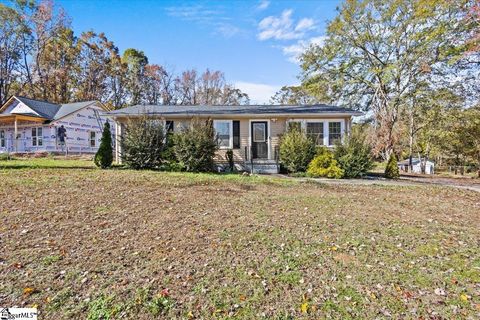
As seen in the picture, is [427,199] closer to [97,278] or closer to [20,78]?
[97,278]

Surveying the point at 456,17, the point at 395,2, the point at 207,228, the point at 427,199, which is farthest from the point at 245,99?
the point at 207,228

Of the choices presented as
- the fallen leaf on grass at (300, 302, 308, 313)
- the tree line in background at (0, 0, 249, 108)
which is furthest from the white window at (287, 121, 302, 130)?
the tree line in background at (0, 0, 249, 108)

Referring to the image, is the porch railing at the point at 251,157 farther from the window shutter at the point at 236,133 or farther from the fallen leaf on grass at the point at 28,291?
the fallen leaf on grass at the point at 28,291

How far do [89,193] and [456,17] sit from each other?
22318mm

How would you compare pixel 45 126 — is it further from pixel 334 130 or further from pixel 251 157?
pixel 334 130

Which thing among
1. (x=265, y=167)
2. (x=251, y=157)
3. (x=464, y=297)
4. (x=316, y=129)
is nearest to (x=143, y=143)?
(x=251, y=157)

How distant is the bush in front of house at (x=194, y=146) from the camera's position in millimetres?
10953

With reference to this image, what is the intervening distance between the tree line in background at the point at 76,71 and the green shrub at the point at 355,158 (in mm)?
26537

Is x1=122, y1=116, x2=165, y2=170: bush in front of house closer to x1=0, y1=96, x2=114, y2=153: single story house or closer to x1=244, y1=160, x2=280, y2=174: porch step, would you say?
x1=244, y1=160, x2=280, y2=174: porch step

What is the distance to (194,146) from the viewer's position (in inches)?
434

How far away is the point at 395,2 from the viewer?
17953 mm

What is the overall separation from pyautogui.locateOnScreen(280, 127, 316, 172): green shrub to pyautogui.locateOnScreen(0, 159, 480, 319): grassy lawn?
5306 mm

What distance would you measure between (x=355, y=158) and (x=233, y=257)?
9.59 meters

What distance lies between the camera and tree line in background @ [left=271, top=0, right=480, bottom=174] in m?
16.5
